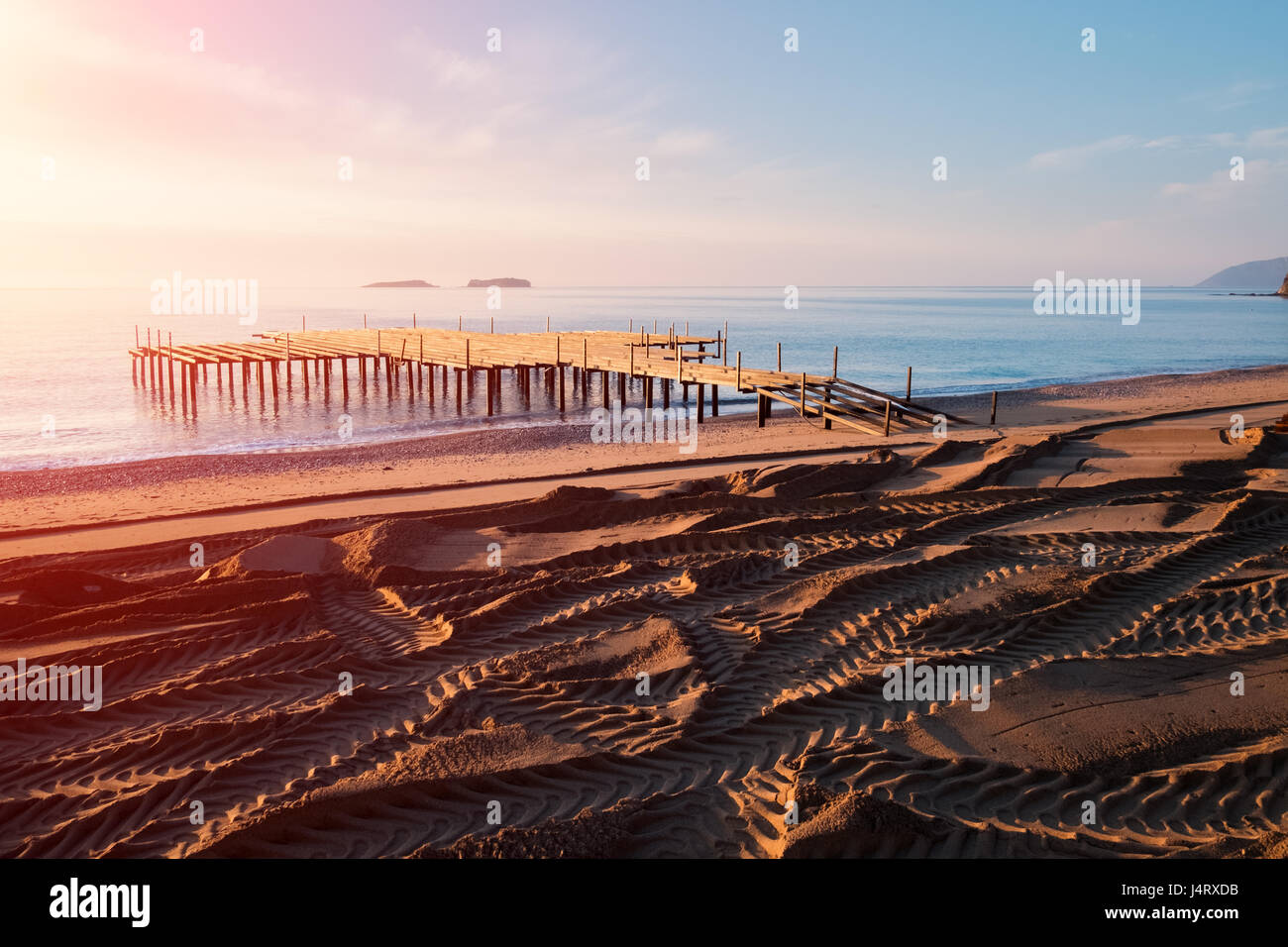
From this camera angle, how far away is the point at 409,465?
63.8ft

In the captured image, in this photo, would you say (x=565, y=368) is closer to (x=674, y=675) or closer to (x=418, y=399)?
(x=418, y=399)

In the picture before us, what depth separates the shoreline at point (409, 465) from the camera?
1499cm

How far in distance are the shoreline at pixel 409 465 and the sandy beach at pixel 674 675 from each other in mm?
1780

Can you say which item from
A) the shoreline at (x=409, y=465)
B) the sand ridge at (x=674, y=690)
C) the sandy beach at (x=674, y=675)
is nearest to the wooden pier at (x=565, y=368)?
the shoreline at (x=409, y=465)

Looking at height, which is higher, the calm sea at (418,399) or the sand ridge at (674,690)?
the calm sea at (418,399)

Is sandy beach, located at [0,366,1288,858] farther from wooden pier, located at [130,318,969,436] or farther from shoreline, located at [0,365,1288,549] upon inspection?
wooden pier, located at [130,318,969,436]

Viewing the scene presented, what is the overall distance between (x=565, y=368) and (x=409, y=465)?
17.4 metres

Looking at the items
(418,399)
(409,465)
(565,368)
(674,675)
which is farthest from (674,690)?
(418,399)

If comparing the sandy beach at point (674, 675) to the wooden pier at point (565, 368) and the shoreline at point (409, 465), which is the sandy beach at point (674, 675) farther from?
the wooden pier at point (565, 368)
